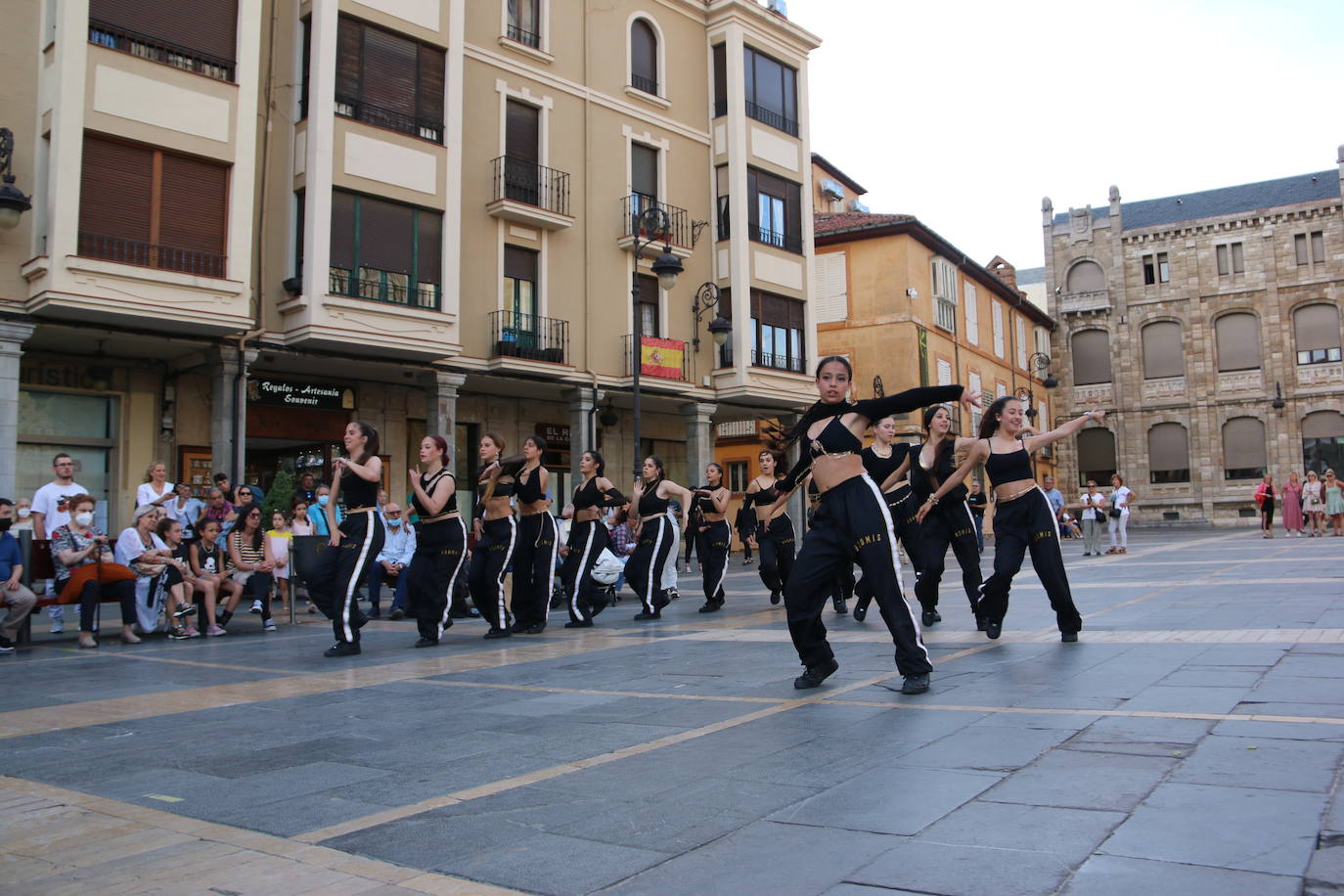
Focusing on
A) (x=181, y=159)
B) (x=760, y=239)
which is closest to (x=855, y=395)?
(x=760, y=239)

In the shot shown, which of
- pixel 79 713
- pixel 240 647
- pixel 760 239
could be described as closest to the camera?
pixel 79 713

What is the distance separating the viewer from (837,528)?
260 inches

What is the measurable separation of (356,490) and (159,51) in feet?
42.8

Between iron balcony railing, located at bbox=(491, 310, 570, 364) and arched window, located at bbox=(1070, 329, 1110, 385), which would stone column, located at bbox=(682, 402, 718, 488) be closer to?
iron balcony railing, located at bbox=(491, 310, 570, 364)

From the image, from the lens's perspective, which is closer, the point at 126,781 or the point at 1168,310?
the point at 126,781

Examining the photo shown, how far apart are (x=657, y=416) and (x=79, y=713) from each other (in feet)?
81.3

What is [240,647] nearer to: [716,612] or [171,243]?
[716,612]

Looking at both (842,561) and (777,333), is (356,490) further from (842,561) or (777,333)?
(777,333)

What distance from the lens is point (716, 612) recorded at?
13.1 m

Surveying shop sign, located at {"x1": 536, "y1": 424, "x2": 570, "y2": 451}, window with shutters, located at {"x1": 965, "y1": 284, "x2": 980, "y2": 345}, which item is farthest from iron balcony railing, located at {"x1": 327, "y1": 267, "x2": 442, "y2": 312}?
window with shutters, located at {"x1": 965, "y1": 284, "x2": 980, "y2": 345}

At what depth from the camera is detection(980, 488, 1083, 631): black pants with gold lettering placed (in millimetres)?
8062

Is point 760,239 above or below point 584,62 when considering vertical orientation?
below

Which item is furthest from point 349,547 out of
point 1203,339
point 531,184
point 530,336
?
point 1203,339

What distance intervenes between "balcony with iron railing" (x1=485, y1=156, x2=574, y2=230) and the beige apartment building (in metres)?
0.09
